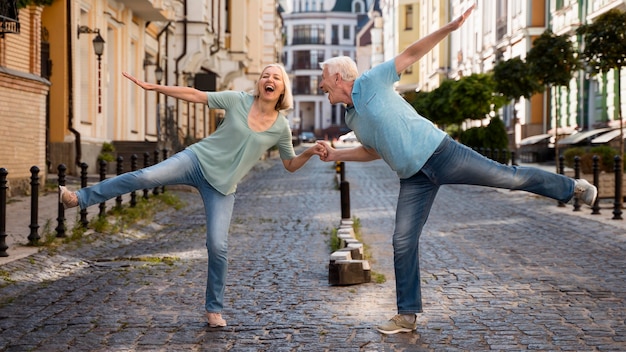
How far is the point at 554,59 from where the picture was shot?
23547 millimetres

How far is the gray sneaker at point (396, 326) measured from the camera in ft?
19.6

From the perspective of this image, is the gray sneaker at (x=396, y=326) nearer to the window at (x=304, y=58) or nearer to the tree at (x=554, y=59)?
the tree at (x=554, y=59)

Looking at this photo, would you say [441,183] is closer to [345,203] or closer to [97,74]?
[345,203]

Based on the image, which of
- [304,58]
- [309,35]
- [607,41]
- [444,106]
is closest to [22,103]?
[607,41]

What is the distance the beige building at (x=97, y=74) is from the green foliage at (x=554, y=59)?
9665 mm

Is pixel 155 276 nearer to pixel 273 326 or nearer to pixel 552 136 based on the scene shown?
pixel 273 326

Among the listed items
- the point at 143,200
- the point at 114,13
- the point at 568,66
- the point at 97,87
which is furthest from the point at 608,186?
the point at 114,13

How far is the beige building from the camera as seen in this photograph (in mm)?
17156

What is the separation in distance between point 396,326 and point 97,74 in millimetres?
19786

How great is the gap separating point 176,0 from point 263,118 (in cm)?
2851

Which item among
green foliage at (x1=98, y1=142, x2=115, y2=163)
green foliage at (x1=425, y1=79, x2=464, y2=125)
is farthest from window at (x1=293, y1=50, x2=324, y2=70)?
green foliage at (x1=98, y1=142, x2=115, y2=163)

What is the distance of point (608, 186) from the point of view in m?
18.5

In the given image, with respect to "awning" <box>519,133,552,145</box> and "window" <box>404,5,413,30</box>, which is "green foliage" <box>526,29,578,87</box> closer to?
"awning" <box>519,133,552,145</box>

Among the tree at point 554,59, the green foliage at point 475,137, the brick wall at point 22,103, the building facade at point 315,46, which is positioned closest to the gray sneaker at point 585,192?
the brick wall at point 22,103
